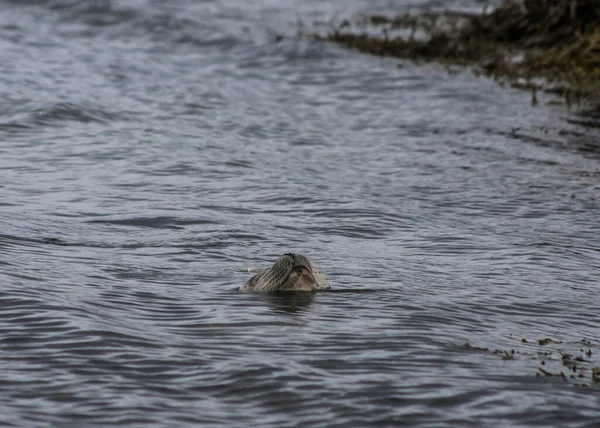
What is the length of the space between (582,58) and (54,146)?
35.4ft

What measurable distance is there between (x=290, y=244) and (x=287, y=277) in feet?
7.16

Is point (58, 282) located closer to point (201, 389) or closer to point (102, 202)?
point (201, 389)

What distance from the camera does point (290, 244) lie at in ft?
37.8

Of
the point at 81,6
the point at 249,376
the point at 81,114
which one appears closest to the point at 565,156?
the point at 81,114

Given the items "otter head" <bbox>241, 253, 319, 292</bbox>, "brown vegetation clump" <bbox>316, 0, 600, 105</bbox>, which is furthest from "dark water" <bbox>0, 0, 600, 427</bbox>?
"brown vegetation clump" <bbox>316, 0, 600, 105</bbox>

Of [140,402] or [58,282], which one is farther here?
[58,282]

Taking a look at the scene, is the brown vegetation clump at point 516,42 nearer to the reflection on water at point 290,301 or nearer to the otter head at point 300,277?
the otter head at point 300,277

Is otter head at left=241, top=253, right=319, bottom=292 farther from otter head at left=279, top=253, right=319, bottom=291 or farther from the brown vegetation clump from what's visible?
the brown vegetation clump

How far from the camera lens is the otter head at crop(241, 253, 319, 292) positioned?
30.5 feet

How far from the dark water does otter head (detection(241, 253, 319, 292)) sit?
141 mm

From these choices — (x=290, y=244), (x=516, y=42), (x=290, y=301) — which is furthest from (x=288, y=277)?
(x=516, y=42)

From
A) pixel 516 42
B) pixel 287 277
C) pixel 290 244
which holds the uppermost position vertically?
pixel 516 42

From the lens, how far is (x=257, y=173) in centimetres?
1542

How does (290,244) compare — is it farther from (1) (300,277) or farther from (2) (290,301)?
Result: (2) (290,301)
